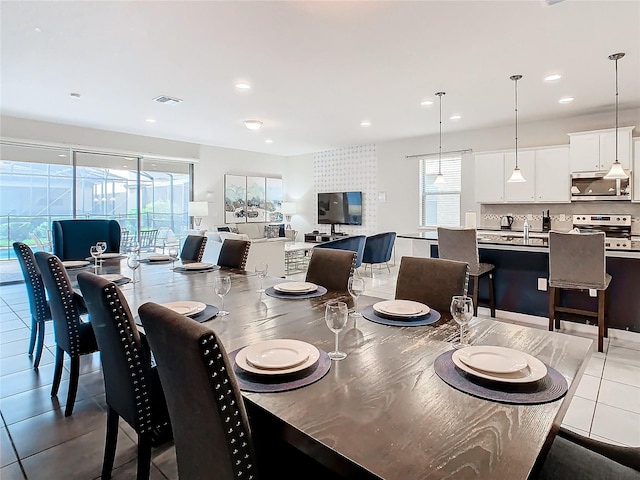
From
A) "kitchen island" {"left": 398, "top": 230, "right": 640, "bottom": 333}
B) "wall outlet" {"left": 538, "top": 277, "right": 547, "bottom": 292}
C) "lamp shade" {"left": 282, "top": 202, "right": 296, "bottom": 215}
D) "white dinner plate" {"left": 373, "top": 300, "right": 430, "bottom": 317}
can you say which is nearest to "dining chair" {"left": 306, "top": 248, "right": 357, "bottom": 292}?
"white dinner plate" {"left": 373, "top": 300, "right": 430, "bottom": 317}

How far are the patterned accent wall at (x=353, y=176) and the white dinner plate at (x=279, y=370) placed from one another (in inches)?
283

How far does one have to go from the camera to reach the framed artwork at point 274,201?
973 cm

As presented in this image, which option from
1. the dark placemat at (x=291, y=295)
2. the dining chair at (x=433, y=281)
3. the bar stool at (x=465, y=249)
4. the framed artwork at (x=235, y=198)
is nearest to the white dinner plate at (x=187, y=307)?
the dark placemat at (x=291, y=295)

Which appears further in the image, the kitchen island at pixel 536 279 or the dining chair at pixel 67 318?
the kitchen island at pixel 536 279

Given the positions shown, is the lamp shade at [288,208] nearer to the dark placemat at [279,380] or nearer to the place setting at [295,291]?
the place setting at [295,291]

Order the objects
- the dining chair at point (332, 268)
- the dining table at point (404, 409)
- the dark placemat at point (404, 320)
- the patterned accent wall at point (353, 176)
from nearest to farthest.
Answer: the dining table at point (404, 409) → the dark placemat at point (404, 320) → the dining chair at point (332, 268) → the patterned accent wall at point (353, 176)

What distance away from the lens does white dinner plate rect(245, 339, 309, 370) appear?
1.13 metres

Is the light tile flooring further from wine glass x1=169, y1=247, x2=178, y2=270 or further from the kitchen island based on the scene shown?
wine glass x1=169, y1=247, x2=178, y2=270

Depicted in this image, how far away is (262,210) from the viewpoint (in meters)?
9.56

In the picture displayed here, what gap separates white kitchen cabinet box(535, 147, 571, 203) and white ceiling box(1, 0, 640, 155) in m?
0.60

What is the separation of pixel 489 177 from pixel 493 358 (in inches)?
Answer: 225

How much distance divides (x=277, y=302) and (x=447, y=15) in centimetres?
248

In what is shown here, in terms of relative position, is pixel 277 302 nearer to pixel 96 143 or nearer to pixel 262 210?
pixel 96 143

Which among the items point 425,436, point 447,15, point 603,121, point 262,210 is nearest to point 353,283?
point 425,436
